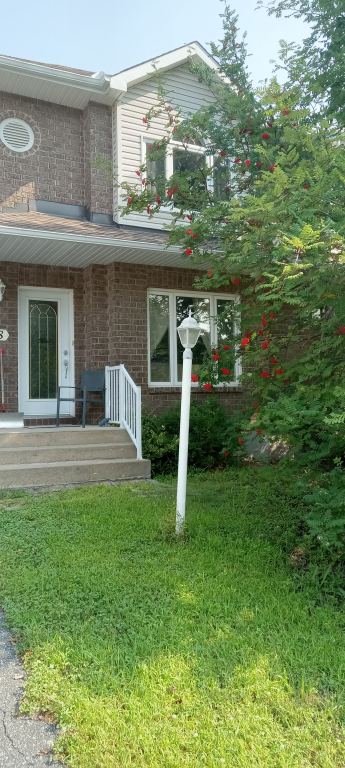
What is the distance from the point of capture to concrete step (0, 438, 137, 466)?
6.86 m

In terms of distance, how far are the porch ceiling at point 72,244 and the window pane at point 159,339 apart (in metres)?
0.72

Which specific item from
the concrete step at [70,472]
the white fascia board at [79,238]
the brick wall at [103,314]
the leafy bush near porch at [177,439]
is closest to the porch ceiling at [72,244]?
the white fascia board at [79,238]

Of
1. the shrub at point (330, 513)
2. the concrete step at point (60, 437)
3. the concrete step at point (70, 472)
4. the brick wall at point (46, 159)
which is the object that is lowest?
the concrete step at point (70, 472)

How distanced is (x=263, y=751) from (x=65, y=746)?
31.0 inches

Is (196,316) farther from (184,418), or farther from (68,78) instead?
(184,418)

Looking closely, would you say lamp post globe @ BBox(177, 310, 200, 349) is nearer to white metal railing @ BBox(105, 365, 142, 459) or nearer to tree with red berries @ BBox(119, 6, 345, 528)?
tree with red berries @ BBox(119, 6, 345, 528)

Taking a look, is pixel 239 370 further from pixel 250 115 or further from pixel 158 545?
pixel 158 545

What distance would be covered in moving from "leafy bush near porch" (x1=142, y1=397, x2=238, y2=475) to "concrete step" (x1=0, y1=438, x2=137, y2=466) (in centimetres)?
47

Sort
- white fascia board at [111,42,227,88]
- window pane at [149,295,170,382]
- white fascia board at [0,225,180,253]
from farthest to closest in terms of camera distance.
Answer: window pane at [149,295,170,382] < white fascia board at [111,42,227,88] < white fascia board at [0,225,180,253]

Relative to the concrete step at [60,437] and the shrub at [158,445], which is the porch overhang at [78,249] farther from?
the concrete step at [60,437]

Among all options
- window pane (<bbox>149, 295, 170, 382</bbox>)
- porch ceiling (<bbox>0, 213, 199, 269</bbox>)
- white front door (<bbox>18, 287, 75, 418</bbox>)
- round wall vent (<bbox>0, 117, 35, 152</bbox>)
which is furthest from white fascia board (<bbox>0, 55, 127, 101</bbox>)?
window pane (<bbox>149, 295, 170, 382</bbox>)

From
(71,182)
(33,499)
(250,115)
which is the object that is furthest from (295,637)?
(71,182)

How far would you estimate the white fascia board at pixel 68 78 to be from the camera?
852 cm

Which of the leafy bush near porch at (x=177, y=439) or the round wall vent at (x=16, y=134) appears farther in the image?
the round wall vent at (x=16, y=134)
